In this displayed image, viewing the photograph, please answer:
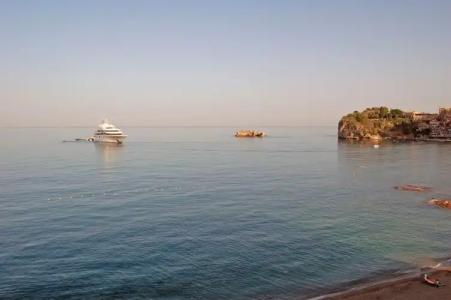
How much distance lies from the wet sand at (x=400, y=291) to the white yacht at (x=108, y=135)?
546 feet

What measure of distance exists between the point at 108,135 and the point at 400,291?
170 meters

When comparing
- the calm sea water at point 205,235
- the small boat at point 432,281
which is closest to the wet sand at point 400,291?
the small boat at point 432,281

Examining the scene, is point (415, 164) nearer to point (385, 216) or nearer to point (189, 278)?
point (385, 216)

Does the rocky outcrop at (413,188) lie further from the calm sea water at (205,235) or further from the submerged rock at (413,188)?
the calm sea water at (205,235)

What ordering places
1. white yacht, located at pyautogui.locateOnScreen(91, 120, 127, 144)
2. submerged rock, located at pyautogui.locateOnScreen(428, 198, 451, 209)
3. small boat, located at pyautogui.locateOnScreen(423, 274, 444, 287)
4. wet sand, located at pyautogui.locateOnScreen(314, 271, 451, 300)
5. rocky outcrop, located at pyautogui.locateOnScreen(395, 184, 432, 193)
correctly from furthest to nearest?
white yacht, located at pyautogui.locateOnScreen(91, 120, 127, 144) → rocky outcrop, located at pyautogui.locateOnScreen(395, 184, 432, 193) → submerged rock, located at pyautogui.locateOnScreen(428, 198, 451, 209) → small boat, located at pyautogui.locateOnScreen(423, 274, 444, 287) → wet sand, located at pyautogui.locateOnScreen(314, 271, 451, 300)

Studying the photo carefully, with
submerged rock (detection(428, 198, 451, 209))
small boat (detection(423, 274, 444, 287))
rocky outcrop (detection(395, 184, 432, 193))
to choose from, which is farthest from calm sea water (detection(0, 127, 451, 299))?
small boat (detection(423, 274, 444, 287))

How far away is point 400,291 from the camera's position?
2656 centimetres

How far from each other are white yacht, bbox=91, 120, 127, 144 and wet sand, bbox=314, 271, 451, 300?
6548 inches

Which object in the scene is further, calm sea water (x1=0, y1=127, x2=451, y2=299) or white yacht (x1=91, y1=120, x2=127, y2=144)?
white yacht (x1=91, y1=120, x2=127, y2=144)

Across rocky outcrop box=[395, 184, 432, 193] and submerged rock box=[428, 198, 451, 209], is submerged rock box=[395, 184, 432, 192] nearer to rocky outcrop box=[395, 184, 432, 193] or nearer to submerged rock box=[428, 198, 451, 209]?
rocky outcrop box=[395, 184, 432, 193]

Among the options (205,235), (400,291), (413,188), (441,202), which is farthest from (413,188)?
(400,291)

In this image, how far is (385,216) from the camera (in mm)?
50156

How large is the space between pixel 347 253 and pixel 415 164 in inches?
3172

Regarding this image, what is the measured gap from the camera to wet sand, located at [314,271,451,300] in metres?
25.6
